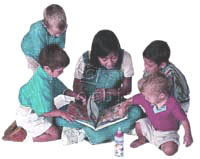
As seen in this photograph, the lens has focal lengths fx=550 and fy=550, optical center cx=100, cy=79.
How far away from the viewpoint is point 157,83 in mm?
4090

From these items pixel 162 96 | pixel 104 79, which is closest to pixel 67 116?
pixel 104 79

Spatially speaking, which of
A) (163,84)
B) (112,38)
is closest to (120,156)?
(163,84)

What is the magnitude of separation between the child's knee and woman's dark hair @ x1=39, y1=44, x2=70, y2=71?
100cm

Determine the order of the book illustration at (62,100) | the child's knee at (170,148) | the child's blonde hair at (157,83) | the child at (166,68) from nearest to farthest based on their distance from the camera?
the child's blonde hair at (157,83) → the child's knee at (170,148) → the child at (166,68) → the book illustration at (62,100)

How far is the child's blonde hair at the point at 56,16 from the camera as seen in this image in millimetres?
4637

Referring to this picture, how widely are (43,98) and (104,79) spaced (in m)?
0.70

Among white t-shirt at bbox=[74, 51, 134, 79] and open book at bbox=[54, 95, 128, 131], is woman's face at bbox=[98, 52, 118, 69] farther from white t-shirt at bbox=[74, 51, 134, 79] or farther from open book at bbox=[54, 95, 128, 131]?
open book at bbox=[54, 95, 128, 131]

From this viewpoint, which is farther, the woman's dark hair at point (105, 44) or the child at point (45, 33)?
the child at point (45, 33)

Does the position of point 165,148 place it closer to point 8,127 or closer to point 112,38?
point 112,38

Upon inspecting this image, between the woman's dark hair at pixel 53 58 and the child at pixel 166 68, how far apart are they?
0.71 m

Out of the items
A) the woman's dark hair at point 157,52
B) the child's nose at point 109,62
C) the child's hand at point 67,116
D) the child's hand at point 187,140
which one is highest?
the woman's dark hair at point 157,52

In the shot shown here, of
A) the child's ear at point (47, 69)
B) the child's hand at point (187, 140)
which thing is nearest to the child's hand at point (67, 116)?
the child's ear at point (47, 69)

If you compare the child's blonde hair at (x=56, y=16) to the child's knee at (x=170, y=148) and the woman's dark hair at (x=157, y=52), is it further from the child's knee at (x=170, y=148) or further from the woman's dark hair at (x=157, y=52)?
the child's knee at (x=170, y=148)

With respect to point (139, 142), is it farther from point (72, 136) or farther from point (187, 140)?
point (72, 136)
